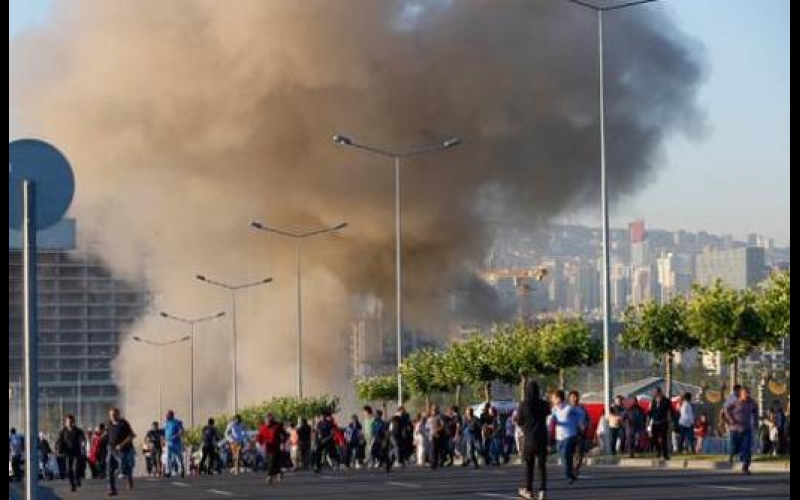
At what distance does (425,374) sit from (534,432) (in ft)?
160

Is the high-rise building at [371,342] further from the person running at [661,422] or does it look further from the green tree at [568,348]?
the person running at [661,422]

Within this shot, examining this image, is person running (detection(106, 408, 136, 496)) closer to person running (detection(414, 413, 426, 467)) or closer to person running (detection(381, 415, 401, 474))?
person running (detection(381, 415, 401, 474))

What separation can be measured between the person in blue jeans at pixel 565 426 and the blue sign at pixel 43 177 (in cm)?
1292

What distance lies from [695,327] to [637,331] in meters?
2.36

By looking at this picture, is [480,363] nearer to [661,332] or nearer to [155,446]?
[661,332]

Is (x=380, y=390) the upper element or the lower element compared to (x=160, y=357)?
lower

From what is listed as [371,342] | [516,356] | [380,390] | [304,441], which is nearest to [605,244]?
[304,441]

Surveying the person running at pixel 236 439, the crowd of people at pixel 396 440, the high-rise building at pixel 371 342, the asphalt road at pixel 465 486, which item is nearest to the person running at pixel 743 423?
the crowd of people at pixel 396 440

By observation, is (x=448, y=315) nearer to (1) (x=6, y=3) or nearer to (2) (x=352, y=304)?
(2) (x=352, y=304)

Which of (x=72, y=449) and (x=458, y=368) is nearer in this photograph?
(x=72, y=449)

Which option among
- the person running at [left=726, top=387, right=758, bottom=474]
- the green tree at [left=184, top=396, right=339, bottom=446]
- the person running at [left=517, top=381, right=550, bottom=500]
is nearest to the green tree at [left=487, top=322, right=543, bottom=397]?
the green tree at [left=184, top=396, right=339, bottom=446]

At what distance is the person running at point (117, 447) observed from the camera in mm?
27531

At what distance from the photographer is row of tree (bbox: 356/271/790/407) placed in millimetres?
43406

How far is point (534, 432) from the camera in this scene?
2153cm
